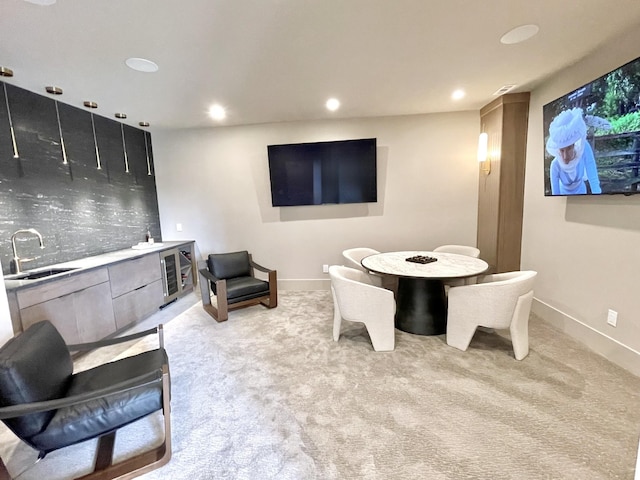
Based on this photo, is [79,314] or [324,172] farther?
[324,172]

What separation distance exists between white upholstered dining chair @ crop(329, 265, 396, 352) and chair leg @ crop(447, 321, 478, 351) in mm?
552

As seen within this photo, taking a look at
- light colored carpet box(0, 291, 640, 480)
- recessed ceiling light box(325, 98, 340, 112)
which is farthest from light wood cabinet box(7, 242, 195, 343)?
recessed ceiling light box(325, 98, 340, 112)

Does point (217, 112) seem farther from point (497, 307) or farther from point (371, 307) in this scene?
point (497, 307)

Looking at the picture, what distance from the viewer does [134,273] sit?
11.0ft

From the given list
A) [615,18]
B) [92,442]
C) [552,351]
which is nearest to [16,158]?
[92,442]

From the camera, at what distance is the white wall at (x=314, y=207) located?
4.10 meters

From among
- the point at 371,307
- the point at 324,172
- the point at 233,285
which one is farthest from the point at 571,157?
the point at 233,285

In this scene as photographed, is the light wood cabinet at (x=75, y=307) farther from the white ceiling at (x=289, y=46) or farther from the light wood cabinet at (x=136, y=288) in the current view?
the white ceiling at (x=289, y=46)

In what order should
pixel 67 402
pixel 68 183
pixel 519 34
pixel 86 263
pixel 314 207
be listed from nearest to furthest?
pixel 67 402, pixel 519 34, pixel 86 263, pixel 68 183, pixel 314 207

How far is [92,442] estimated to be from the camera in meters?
1.75

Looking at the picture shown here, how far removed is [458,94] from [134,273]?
4298 mm

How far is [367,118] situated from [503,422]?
12.3ft

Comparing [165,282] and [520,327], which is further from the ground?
[165,282]

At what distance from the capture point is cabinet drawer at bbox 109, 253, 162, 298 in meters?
3.09
